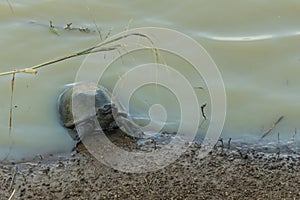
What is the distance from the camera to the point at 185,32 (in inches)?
169

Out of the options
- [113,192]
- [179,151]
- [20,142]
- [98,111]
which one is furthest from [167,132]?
[20,142]

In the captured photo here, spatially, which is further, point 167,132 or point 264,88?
point 264,88

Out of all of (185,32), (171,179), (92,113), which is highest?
(185,32)

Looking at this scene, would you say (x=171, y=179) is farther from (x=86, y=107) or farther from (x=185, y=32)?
(x=185, y=32)

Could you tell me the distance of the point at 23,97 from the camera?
3.68 metres

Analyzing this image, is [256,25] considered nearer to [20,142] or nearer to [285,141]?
[285,141]

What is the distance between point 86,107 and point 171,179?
0.80m

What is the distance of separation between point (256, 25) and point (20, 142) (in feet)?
6.88

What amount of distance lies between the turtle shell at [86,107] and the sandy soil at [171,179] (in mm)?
283

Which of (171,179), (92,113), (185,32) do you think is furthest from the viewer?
(185,32)

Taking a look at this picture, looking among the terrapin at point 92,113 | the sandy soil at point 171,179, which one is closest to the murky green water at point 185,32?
the terrapin at point 92,113

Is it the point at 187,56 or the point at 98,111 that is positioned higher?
the point at 187,56

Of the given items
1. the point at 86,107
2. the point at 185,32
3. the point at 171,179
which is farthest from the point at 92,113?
the point at 185,32

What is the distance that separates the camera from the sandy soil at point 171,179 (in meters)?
2.85
